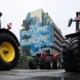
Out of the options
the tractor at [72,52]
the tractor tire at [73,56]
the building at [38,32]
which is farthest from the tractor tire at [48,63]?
the building at [38,32]

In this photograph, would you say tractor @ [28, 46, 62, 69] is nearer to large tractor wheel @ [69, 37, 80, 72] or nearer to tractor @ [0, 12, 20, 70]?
tractor @ [0, 12, 20, 70]

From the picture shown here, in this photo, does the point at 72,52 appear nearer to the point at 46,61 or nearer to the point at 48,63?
the point at 48,63

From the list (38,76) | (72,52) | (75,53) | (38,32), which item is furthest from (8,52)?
(38,32)

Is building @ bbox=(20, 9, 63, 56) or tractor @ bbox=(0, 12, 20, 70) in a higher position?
building @ bbox=(20, 9, 63, 56)

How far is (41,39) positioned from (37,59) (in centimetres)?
8798

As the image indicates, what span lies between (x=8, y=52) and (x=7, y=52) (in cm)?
17

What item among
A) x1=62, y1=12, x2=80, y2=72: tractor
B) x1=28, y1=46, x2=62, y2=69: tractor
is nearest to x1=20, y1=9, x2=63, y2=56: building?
x1=28, y1=46, x2=62, y2=69: tractor

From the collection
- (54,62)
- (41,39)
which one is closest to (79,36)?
(54,62)

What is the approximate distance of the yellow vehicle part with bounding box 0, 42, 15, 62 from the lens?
9.08 meters

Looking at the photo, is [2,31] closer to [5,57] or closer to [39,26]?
[5,57]

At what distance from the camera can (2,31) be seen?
934cm

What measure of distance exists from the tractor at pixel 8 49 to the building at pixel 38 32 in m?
87.7

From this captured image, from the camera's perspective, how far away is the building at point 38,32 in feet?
330

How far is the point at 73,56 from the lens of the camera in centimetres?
803
